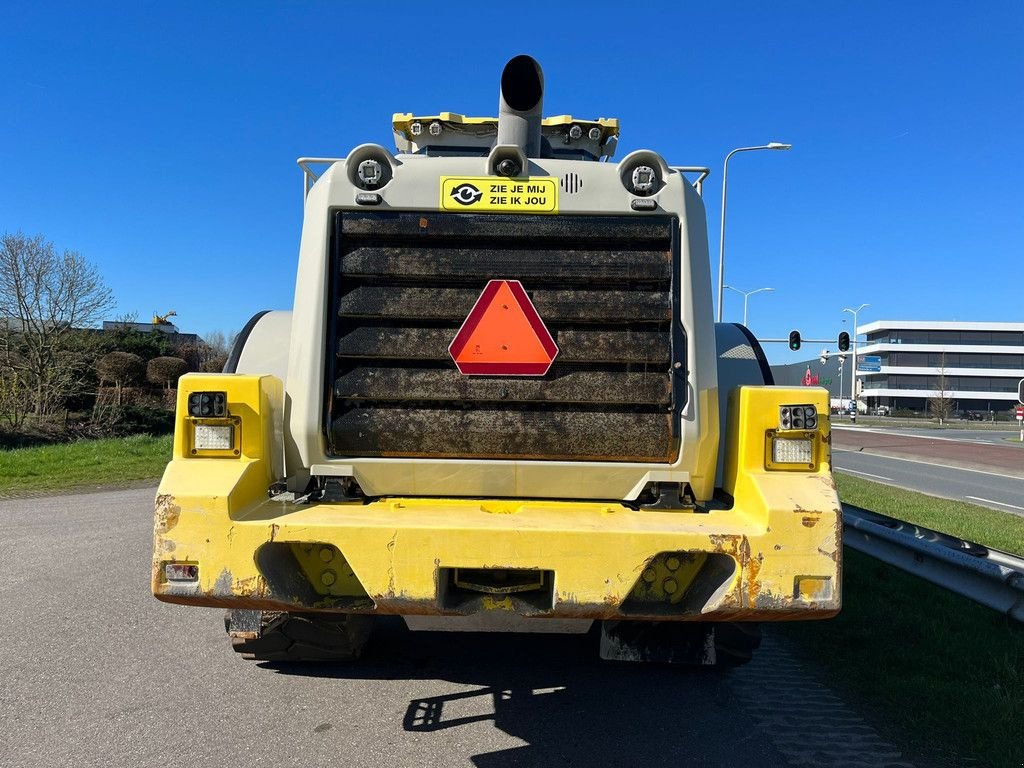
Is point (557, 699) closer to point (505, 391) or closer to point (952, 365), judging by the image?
point (505, 391)

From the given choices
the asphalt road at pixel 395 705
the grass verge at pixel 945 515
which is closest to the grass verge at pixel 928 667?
the asphalt road at pixel 395 705

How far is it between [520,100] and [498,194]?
57cm

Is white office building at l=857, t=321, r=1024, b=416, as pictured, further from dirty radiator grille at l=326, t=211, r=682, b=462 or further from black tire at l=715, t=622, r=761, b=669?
dirty radiator grille at l=326, t=211, r=682, b=462

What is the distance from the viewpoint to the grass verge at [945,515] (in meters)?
8.20

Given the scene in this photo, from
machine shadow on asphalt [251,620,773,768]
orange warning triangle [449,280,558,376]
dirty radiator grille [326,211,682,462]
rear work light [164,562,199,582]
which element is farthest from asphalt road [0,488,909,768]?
orange warning triangle [449,280,558,376]

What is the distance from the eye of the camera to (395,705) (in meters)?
3.71

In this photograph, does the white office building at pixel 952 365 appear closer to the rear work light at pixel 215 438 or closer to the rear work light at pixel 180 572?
the rear work light at pixel 215 438

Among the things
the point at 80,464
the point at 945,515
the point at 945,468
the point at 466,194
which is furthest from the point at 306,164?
the point at 945,468

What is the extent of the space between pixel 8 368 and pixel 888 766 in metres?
21.3

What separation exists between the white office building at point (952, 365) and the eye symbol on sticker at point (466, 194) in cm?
9614

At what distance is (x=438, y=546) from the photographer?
2.64 m

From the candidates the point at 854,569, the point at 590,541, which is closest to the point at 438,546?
the point at 590,541

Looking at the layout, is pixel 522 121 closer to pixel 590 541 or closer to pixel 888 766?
pixel 590 541

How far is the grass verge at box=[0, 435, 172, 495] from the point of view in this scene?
42.4 feet
